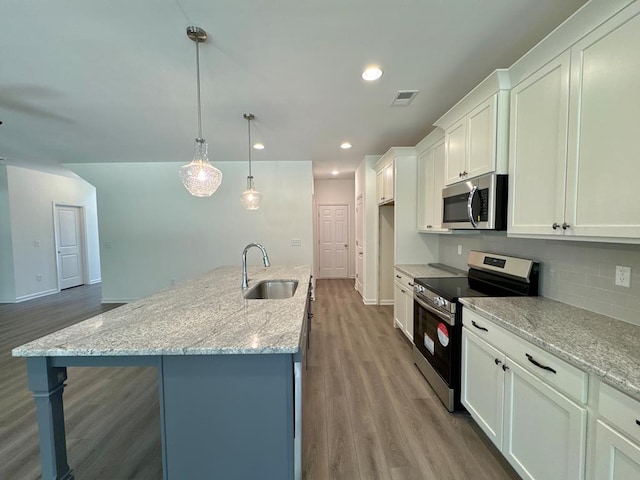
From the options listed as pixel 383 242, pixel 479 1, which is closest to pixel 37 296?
pixel 383 242

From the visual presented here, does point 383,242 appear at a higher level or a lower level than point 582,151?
lower

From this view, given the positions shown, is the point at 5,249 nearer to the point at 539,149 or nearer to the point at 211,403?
the point at 211,403

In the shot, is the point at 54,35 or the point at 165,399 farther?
the point at 54,35

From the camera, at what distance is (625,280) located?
140 cm

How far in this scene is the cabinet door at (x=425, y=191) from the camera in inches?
123

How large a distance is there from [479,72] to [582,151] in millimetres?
1287

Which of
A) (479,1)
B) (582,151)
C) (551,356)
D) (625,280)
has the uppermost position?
(479,1)

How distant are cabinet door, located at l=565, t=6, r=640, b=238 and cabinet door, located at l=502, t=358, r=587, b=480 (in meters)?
0.77

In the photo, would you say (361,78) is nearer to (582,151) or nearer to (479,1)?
(479,1)

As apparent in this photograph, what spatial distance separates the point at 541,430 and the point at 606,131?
141cm

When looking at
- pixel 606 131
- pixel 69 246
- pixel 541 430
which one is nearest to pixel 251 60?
pixel 606 131

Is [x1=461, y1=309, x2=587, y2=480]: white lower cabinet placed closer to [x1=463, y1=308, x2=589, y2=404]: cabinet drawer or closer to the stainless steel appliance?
[x1=463, y1=308, x2=589, y2=404]: cabinet drawer

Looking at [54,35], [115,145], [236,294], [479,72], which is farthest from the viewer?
[115,145]

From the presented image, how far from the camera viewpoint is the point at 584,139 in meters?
1.30
